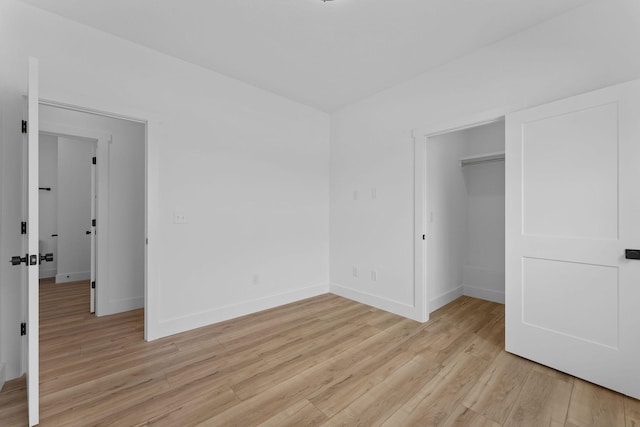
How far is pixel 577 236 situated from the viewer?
2.00m

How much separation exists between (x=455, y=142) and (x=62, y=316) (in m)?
5.42

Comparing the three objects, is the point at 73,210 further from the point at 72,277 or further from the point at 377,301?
the point at 377,301

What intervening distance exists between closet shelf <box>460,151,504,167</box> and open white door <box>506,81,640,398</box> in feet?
4.32

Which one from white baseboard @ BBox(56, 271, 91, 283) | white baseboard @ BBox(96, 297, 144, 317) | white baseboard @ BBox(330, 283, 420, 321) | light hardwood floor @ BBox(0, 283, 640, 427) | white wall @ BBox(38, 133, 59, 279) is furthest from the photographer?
white wall @ BBox(38, 133, 59, 279)

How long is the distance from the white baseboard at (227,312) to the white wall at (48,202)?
13.1 feet

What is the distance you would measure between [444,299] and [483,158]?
1.95 meters

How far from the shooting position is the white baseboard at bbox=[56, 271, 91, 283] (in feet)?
15.6

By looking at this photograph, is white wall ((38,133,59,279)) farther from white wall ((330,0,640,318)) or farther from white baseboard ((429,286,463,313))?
white baseboard ((429,286,463,313))

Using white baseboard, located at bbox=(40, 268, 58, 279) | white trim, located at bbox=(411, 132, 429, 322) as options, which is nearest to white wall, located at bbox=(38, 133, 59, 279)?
white baseboard, located at bbox=(40, 268, 58, 279)

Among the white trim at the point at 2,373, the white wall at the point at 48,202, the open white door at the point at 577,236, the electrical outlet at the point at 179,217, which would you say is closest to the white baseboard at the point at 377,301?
the open white door at the point at 577,236

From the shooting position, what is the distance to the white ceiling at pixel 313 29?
206 centimetres

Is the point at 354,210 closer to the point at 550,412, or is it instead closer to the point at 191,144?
the point at 191,144

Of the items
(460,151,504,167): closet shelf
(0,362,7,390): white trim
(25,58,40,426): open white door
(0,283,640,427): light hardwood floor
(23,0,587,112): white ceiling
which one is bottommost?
(0,283,640,427): light hardwood floor

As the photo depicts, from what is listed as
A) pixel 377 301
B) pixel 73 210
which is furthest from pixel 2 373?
pixel 73 210
